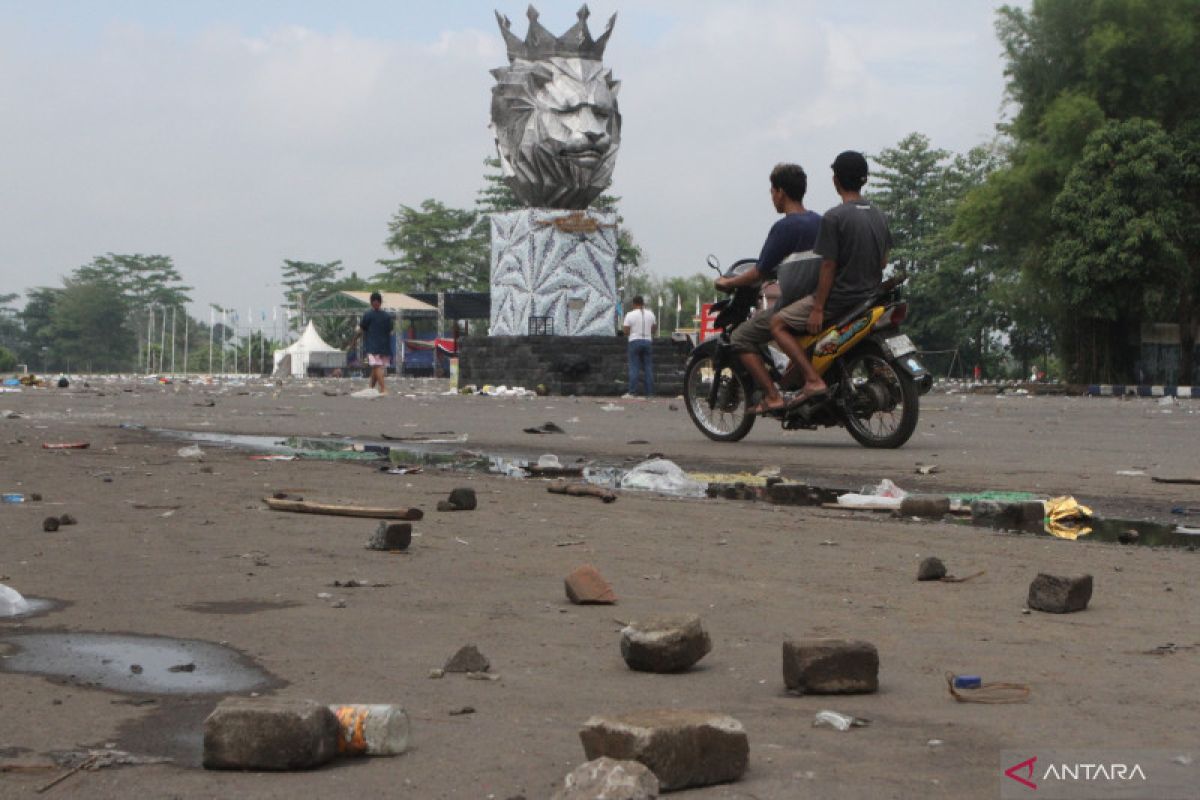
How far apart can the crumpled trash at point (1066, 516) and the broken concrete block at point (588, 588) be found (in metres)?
2.68

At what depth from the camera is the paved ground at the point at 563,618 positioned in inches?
113

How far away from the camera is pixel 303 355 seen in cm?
6919

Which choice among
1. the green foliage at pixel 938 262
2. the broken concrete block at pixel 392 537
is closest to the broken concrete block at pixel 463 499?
the broken concrete block at pixel 392 537

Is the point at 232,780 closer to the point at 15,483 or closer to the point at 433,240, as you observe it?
the point at 15,483

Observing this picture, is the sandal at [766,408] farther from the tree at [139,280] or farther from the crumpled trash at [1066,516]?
the tree at [139,280]

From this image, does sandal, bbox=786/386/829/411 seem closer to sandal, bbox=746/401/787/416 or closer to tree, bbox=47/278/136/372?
sandal, bbox=746/401/787/416

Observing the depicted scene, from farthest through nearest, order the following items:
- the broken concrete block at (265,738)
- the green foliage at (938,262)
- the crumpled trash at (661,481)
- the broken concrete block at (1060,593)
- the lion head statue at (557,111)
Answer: the green foliage at (938,262) < the lion head statue at (557,111) < the crumpled trash at (661,481) < the broken concrete block at (1060,593) < the broken concrete block at (265,738)

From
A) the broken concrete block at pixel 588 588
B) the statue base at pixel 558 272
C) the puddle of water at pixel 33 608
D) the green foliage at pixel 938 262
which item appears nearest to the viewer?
the puddle of water at pixel 33 608

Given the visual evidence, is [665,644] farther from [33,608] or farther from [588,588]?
[33,608]

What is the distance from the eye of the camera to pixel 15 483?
8328mm

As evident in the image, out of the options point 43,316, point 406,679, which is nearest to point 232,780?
point 406,679

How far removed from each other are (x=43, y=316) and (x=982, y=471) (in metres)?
123

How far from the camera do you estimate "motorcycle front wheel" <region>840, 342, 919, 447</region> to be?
11.0 metres

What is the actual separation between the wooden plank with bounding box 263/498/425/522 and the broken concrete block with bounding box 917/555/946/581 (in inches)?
93.4
